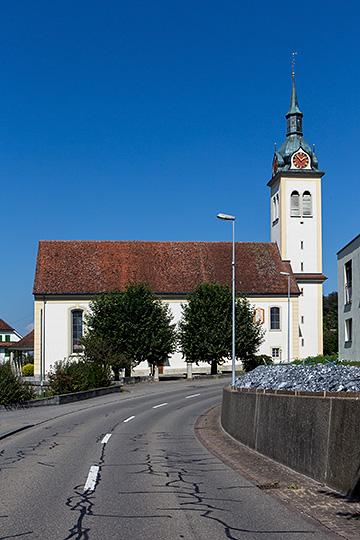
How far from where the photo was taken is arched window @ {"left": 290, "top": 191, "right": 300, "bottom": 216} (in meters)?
68.8

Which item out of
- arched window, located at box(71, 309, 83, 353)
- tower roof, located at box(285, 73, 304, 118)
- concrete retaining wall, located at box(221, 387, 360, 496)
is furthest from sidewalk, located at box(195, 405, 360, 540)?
tower roof, located at box(285, 73, 304, 118)

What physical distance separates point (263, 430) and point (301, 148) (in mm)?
61385

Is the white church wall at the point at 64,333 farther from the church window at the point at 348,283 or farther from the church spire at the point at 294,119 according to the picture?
the church window at the point at 348,283

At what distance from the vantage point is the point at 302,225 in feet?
224

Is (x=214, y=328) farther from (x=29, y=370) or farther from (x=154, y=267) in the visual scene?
(x=29, y=370)

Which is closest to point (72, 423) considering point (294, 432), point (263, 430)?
point (263, 430)

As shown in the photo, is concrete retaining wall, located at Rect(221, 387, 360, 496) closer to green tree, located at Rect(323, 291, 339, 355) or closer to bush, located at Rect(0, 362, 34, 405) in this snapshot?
bush, located at Rect(0, 362, 34, 405)

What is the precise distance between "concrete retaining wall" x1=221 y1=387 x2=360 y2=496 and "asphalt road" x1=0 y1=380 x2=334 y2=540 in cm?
105

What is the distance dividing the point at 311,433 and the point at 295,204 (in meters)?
61.0

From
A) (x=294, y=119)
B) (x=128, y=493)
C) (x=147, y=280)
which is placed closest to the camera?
(x=128, y=493)

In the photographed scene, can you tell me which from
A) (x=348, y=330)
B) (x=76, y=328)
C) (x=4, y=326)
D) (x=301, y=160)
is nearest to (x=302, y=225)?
(x=301, y=160)

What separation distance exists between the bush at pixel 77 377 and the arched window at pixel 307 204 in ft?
118

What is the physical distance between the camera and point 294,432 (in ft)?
35.8

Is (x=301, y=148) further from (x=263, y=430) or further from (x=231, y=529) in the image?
(x=231, y=529)
